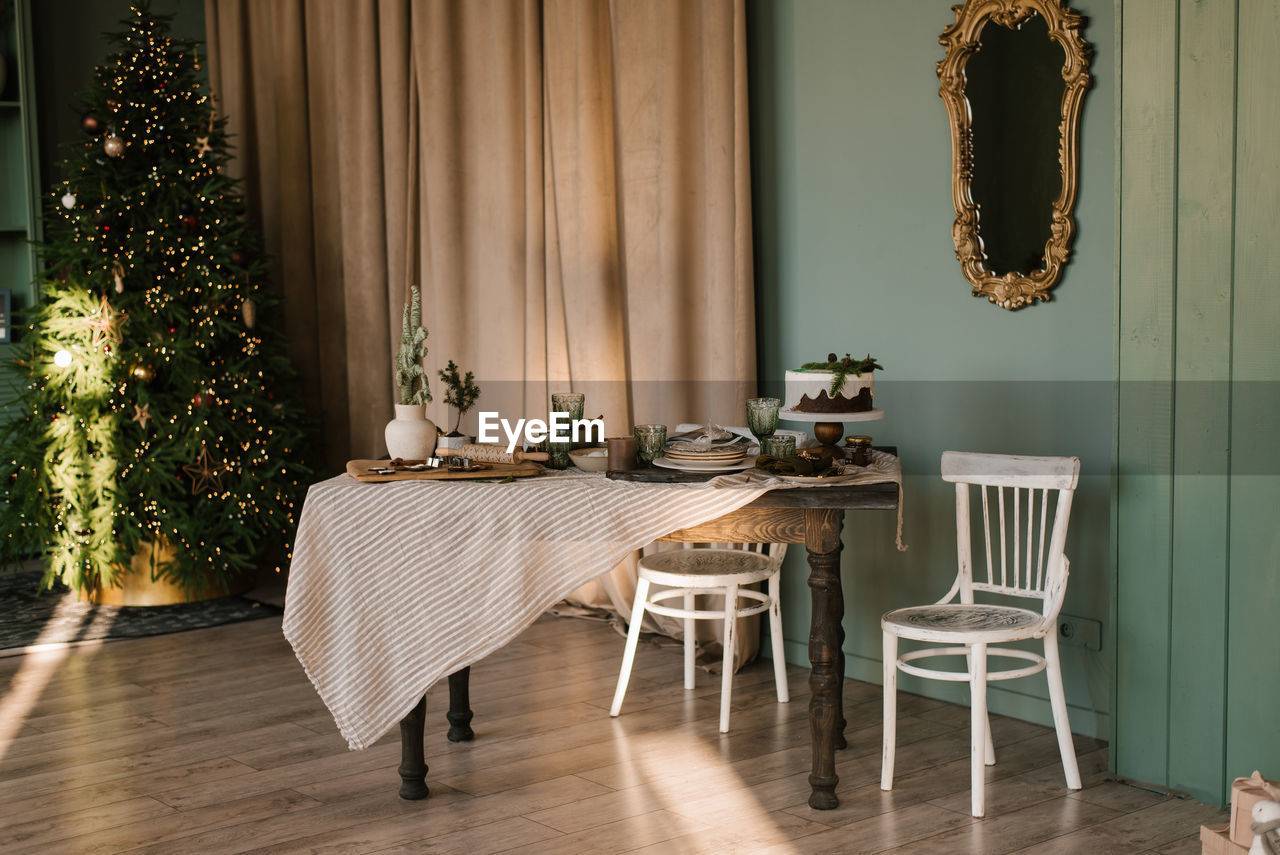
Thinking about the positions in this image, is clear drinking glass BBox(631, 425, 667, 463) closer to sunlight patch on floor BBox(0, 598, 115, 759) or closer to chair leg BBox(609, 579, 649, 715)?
chair leg BBox(609, 579, 649, 715)

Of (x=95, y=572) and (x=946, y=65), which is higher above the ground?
(x=946, y=65)

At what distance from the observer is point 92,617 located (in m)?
4.71

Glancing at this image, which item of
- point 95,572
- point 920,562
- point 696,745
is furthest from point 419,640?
point 95,572

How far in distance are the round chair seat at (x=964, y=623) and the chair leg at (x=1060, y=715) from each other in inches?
3.5

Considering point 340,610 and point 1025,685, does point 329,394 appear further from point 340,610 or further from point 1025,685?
point 1025,685

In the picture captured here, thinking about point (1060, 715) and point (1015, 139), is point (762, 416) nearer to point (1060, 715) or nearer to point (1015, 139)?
point (1060, 715)

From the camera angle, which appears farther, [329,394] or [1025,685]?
[329,394]

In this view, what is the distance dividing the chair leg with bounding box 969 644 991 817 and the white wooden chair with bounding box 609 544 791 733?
72 cm

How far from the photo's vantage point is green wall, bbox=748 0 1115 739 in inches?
125

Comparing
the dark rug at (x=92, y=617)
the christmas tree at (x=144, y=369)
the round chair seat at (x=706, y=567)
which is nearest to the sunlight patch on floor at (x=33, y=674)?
the dark rug at (x=92, y=617)

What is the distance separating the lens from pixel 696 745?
320 cm

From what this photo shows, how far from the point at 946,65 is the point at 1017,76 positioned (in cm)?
22

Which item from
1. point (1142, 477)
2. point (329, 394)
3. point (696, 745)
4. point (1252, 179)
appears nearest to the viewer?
point (1252, 179)

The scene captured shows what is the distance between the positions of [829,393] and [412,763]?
131cm
